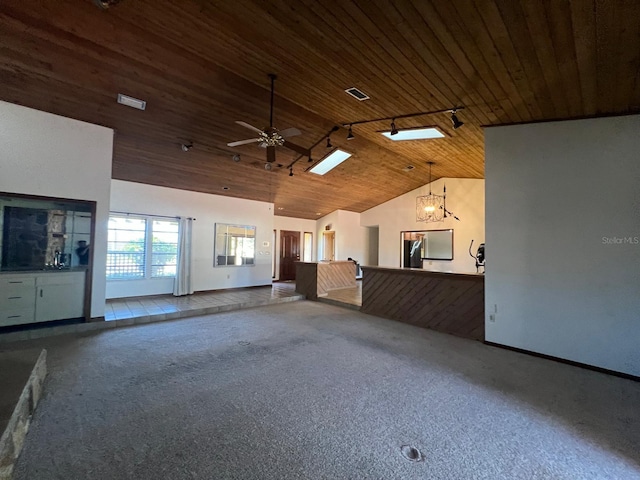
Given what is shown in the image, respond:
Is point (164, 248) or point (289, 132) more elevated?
point (289, 132)

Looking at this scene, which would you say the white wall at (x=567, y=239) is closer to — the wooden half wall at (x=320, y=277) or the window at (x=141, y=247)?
the wooden half wall at (x=320, y=277)

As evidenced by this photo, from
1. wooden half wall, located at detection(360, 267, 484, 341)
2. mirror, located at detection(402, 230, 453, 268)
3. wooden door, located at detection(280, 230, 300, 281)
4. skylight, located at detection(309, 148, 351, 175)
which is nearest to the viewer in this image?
wooden half wall, located at detection(360, 267, 484, 341)

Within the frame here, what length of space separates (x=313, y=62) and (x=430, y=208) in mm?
5451

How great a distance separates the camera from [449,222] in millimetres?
8484

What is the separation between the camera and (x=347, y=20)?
8.20 feet

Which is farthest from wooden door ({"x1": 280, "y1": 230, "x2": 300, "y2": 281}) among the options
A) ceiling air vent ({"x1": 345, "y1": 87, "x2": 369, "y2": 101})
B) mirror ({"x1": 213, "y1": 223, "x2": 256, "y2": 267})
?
ceiling air vent ({"x1": 345, "y1": 87, "x2": 369, "y2": 101})

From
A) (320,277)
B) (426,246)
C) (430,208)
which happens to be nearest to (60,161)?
(320,277)

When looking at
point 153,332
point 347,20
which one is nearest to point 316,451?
point 347,20

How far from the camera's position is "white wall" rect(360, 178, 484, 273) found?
7977mm

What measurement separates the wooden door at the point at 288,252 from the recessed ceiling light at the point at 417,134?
20.8 ft

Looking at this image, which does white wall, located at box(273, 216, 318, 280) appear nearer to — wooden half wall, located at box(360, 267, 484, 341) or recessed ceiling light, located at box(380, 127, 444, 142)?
wooden half wall, located at box(360, 267, 484, 341)

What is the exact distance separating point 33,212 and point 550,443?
23.8 feet

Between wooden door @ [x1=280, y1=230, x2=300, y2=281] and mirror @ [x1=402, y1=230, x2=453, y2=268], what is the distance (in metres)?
4.10

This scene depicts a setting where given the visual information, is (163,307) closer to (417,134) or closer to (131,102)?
(131,102)
